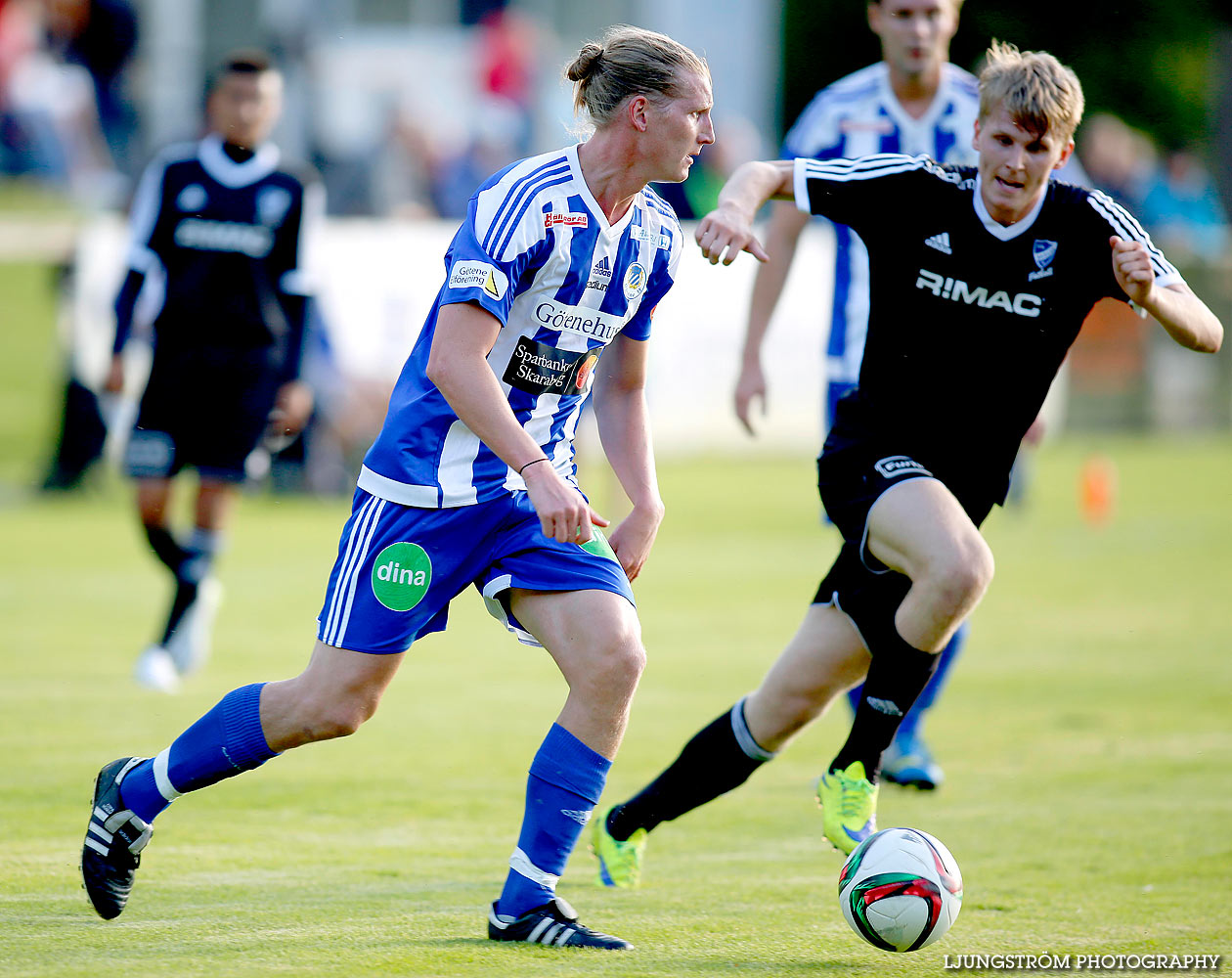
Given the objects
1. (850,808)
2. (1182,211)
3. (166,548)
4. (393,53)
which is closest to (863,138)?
(850,808)

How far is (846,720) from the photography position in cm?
701

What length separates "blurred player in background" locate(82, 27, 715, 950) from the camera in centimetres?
379

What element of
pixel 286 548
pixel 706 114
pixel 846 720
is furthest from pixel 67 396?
pixel 706 114

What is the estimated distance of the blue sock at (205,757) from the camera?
3.95 meters

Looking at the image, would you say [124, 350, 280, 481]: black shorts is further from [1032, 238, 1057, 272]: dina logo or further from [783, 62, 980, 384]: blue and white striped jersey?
[1032, 238, 1057, 272]: dina logo

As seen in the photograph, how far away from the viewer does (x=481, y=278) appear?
146 inches

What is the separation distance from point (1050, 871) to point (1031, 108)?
2059 millimetres

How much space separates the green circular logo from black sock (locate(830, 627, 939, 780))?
116 cm

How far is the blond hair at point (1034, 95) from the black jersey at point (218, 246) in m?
4.13

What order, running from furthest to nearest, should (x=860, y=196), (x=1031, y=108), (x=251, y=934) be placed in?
(x=860, y=196) → (x=1031, y=108) → (x=251, y=934)

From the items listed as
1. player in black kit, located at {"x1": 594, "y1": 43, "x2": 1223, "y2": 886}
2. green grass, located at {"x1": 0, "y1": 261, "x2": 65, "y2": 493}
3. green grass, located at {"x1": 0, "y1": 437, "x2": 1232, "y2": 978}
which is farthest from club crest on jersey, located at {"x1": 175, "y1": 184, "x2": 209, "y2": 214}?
green grass, located at {"x1": 0, "y1": 261, "x2": 65, "y2": 493}

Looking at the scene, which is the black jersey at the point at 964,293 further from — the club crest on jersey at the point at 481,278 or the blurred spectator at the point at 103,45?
the blurred spectator at the point at 103,45

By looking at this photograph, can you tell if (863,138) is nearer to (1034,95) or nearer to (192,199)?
(1034,95)

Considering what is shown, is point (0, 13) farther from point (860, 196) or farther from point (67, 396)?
point (860, 196)
